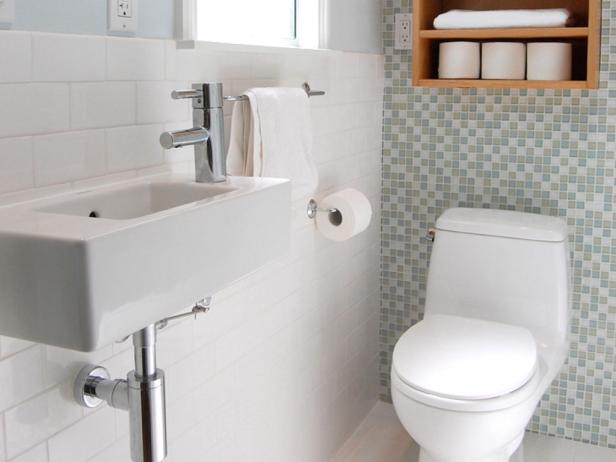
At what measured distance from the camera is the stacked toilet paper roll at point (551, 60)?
2352 mm

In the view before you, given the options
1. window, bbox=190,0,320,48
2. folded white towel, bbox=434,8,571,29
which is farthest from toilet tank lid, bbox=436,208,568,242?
window, bbox=190,0,320,48

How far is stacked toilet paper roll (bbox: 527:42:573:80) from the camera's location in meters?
2.35

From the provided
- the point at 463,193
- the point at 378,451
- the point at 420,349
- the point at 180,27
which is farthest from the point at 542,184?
the point at 180,27

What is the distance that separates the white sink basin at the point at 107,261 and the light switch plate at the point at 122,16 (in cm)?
30

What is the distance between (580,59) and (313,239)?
3.46 feet

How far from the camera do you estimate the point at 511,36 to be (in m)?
2.36

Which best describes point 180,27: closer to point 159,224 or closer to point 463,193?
point 159,224

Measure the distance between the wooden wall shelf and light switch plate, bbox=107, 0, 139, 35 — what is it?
1260mm

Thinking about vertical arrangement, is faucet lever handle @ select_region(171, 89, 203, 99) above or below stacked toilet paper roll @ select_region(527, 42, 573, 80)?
below

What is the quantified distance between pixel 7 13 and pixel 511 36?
162 cm

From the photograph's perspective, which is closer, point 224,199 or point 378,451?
point 224,199

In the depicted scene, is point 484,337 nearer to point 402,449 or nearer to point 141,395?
point 402,449

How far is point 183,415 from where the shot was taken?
66.0 inches

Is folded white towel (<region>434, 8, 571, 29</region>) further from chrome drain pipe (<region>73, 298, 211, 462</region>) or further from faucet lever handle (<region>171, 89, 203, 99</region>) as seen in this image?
chrome drain pipe (<region>73, 298, 211, 462</region>)
